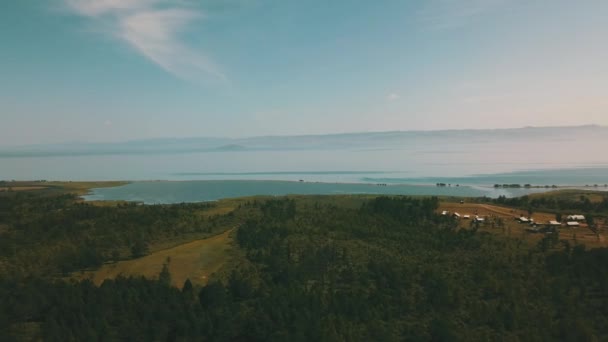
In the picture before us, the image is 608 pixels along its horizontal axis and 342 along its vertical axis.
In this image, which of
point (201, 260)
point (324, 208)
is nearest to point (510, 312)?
point (201, 260)

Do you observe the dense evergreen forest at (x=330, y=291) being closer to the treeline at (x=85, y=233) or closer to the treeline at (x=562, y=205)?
the treeline at (x=85, y=233)

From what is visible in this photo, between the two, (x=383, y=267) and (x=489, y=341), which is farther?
(x=383, y=267)

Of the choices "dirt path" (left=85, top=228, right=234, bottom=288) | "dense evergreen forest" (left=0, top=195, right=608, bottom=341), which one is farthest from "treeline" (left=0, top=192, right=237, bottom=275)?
"dirt path" (left=85, top=228, right=234, bottom=288)

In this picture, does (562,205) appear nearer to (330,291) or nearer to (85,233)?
(330,291)

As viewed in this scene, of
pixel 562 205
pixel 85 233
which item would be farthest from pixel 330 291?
pixel 562 205

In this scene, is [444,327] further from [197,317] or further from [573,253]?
[573,253]

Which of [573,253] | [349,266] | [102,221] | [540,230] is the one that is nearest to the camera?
[573,253]
